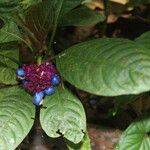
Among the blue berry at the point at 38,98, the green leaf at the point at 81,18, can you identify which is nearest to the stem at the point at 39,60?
the blue berry at the point at 38,98

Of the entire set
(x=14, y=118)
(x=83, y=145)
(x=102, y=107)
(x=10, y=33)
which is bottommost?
(x=102, y=107)

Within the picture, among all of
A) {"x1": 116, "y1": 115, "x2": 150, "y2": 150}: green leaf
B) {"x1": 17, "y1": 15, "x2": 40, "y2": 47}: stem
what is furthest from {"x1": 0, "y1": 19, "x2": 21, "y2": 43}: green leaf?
{"x1": 116, "y1": 115, "x2": 150, "y2": 150}: green leaf

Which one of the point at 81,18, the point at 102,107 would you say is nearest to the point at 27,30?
the point at 81,18

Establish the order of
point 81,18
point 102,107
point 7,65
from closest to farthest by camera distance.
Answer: point 7,65 → point 81,18 → point 102,107

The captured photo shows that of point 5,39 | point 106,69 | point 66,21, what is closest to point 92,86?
point 106,69

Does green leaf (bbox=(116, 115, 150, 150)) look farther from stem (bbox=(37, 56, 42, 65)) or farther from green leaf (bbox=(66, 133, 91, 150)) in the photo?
stem (bbox=(37, 56, 42, 65))

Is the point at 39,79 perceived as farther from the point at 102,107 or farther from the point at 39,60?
the point at 102,107

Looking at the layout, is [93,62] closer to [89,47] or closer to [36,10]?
[89,47]
